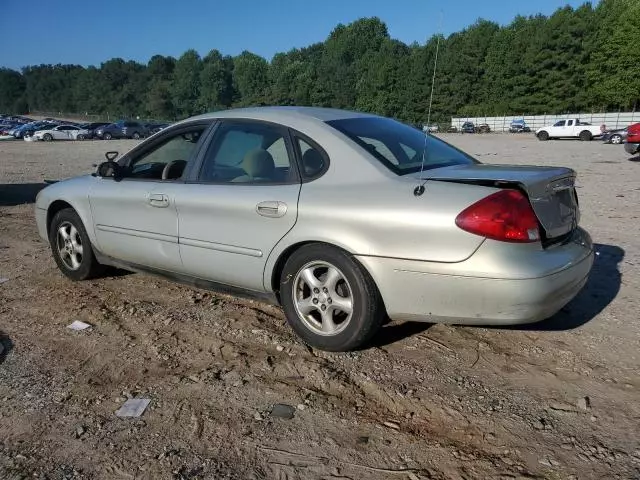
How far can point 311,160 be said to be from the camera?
3697 millimetres

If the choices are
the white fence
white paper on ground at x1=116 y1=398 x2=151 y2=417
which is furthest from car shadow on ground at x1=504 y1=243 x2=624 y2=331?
the white fence

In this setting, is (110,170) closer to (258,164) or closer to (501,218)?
(258,164)

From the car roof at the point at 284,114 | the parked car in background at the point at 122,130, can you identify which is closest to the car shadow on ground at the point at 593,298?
the car roof at the point at 284,114

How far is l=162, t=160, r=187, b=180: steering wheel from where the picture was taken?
4.41 metres

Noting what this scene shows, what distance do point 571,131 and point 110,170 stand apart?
4228cm

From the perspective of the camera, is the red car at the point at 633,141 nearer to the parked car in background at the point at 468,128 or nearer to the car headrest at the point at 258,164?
the car headrest at the point at 258,164

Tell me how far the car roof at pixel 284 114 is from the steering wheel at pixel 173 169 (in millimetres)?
368

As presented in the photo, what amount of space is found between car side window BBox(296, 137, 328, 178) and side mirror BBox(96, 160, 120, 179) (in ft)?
5.96

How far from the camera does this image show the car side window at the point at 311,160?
364 cm

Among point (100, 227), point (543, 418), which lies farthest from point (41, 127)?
point (543, 418)

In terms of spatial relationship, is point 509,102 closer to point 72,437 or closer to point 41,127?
point 41,127

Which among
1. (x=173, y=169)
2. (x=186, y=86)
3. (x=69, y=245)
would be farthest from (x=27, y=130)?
(x=186, y=86)

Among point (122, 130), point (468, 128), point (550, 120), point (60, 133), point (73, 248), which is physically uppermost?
point (550, 120)

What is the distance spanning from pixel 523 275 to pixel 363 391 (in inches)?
41.6
